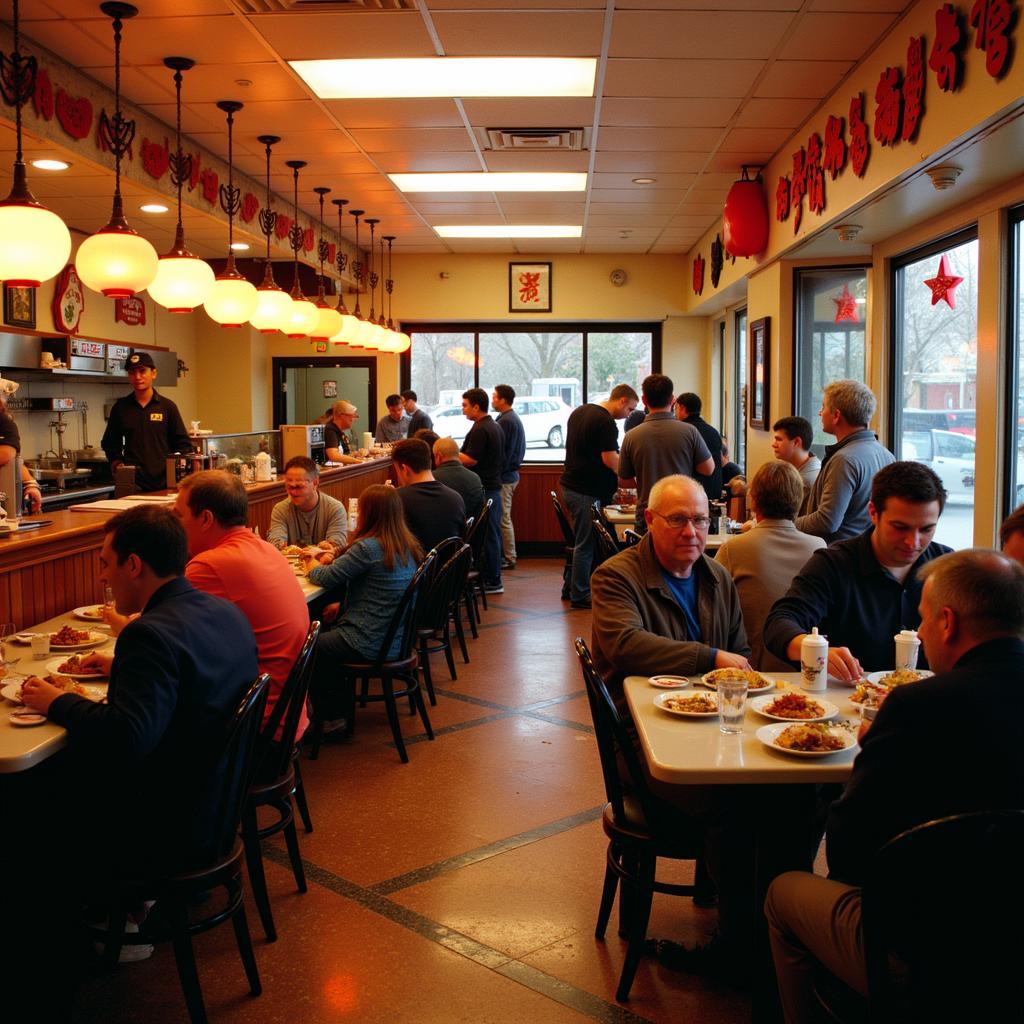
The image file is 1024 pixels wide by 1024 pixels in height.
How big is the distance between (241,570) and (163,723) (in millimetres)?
1011

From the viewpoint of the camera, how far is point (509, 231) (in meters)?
10.2

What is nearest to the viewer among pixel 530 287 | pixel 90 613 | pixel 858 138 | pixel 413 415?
pixel 90 613

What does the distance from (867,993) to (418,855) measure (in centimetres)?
208

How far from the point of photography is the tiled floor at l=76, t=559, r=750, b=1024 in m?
2.74

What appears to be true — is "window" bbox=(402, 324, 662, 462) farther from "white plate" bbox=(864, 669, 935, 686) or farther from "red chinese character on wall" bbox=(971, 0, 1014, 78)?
"white plate" bbox=(864, 669, 935, 686)

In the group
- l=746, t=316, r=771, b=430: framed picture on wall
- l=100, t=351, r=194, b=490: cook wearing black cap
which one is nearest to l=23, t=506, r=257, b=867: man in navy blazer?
l=100, t=351, r=194, b=490: cook wearing black cap

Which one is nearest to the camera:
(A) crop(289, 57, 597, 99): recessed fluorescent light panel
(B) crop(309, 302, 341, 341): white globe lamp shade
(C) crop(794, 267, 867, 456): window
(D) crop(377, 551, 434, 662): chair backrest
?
(D) crop(377, 551, 434, 662): chair backrest

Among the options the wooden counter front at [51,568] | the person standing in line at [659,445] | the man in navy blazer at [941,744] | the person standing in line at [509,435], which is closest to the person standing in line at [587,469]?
the person standing in line at [659,445]

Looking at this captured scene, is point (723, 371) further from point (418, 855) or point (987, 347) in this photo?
point (418, 855)

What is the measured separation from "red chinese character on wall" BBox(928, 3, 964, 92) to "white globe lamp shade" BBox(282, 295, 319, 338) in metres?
4.10

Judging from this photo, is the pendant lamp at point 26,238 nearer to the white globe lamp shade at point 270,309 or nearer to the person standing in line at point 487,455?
the white globe lamp shade at point 270,309

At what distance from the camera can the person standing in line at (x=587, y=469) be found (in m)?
8.20

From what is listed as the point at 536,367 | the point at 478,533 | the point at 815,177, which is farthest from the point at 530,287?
the point at 815,177

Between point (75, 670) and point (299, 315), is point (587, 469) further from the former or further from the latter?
point (75, 670)
